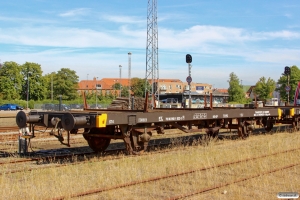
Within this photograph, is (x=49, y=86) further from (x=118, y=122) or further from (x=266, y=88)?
(x=118, y=122)

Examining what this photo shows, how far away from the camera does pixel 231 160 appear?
10.0 m

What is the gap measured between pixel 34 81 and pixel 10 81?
6.19 m

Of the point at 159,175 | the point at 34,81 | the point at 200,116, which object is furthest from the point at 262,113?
the point at 34,81

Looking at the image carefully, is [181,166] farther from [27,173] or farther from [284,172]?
[27,173]

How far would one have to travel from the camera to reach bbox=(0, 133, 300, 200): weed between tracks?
666cm

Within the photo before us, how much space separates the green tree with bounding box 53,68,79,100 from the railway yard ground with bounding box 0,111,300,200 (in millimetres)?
80211

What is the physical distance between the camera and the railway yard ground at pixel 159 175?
669 centimetres

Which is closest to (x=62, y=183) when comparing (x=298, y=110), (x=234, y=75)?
(x=298, y=110)

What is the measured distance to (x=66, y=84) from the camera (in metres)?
90.7

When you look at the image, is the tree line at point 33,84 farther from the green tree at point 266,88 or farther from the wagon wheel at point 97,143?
Answer: the wagon wheel at point 97,143

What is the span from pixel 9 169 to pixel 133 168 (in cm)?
304

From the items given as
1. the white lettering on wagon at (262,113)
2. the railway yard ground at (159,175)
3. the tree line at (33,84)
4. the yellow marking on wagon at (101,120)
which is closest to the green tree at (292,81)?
the tree line at (33,84)

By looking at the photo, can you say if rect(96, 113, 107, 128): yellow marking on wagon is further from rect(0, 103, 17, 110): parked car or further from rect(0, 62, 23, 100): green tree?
rect(0, 62, 23, 100): green tree

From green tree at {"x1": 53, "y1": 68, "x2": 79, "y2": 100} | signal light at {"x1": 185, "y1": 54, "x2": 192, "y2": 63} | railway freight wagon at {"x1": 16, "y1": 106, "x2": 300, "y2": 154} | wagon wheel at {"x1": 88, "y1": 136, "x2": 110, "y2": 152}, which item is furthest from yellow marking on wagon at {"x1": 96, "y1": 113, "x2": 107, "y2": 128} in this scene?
green tree at {"x1": 53, "y1": 68, "x2": 79, "y2": 100}
